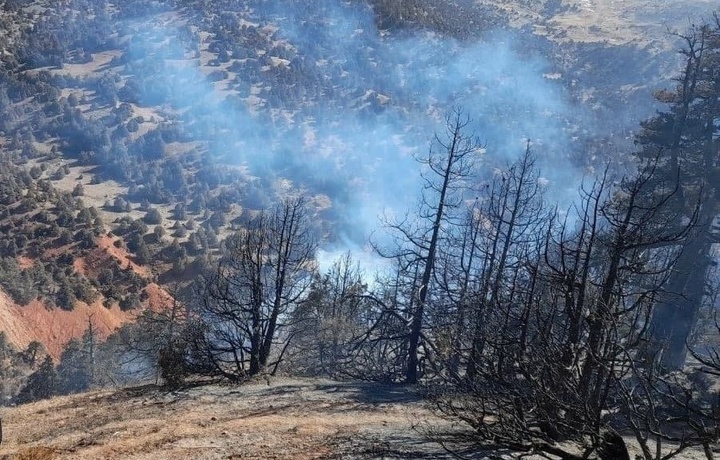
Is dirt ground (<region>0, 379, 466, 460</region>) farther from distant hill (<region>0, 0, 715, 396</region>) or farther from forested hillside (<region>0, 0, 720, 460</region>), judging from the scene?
distant hill (<region>0, 0, 715, 396</region>)

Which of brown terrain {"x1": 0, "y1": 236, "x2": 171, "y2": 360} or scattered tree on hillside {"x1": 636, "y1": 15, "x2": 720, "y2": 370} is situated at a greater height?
scattered tree on hillside {"x1": 636, "y1": 15, "x2": 720, "y2": 370}

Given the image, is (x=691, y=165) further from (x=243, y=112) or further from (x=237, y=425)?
(x=243, y=112)

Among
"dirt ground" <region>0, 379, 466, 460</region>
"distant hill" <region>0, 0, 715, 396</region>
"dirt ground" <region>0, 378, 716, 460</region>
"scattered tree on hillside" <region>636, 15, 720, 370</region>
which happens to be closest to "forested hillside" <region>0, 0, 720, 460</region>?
"scattered tree on hillside" <region>636, 15, 720, 370</region>

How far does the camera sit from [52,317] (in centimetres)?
3203

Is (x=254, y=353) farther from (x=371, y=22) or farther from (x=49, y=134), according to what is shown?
(x=371, y=22)

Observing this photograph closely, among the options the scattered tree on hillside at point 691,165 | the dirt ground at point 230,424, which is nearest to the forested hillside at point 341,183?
the scattered tree on hillside at point 691,165

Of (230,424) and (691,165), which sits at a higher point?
(691,165)

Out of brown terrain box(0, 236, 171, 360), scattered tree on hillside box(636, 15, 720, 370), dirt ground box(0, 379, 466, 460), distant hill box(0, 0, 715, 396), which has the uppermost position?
distant hill box(0, 0, 715, 396)

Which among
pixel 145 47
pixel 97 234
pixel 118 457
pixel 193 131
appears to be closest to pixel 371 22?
pixel 145 47

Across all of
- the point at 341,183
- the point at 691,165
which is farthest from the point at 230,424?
the point at 341,183

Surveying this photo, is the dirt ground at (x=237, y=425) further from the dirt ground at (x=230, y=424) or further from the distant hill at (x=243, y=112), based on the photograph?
the distant hill at (x=243, y=112)

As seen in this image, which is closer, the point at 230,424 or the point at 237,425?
the point at 237,425

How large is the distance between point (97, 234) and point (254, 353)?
93.9ft

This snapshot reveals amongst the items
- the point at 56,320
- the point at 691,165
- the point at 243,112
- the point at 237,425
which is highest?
the point at 243,112
